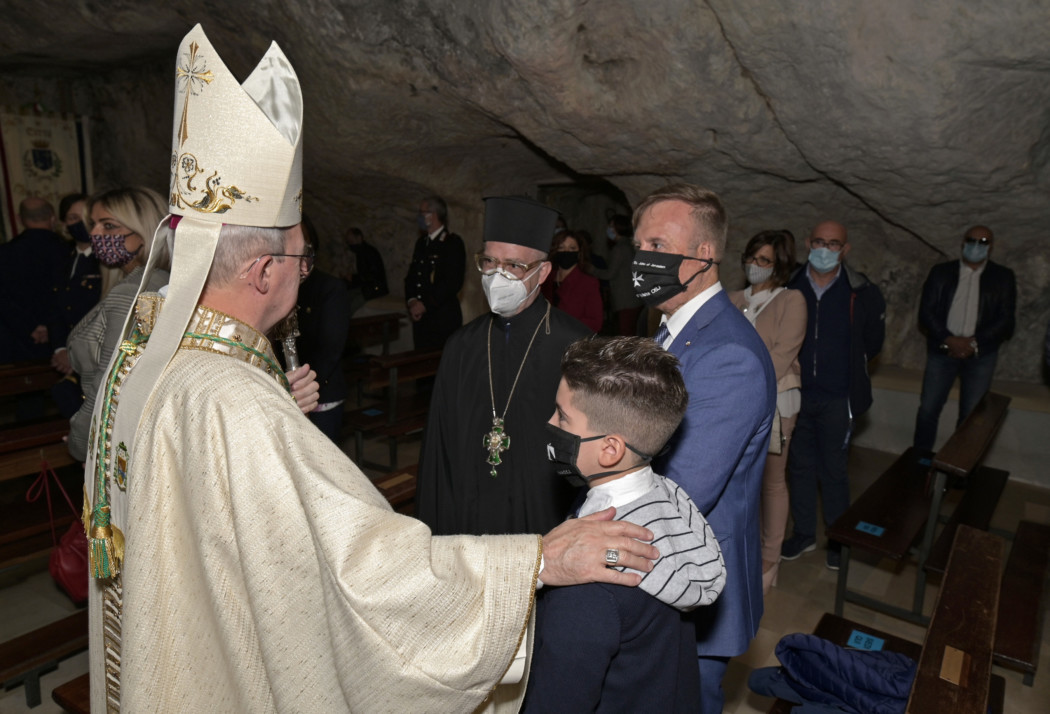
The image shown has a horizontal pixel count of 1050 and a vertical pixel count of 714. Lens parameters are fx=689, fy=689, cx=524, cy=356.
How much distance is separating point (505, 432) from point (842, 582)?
2.03 meters

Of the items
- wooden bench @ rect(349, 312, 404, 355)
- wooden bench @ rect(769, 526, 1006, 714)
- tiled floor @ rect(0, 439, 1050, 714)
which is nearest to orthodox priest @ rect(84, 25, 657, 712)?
wooden bench @ rect(769, 526, 1006, 714)

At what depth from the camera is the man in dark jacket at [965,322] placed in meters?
4.90

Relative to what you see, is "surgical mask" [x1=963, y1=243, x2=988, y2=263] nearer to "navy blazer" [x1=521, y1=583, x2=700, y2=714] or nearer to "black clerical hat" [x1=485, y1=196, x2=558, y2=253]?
"black clerical hat" [x1=485, y1=196, x2=558, y2=253]

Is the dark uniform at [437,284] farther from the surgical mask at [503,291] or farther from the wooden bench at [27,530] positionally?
the surgical mask at [503,291]

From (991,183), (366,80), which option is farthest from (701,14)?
(366,80)

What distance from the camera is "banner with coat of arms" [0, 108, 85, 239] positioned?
854 cm

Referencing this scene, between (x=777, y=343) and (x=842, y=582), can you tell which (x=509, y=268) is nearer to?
(x=777, y=343)

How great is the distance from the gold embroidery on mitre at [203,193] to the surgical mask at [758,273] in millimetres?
3035

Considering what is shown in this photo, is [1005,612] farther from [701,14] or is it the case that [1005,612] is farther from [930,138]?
[701,14]

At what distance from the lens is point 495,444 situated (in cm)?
247

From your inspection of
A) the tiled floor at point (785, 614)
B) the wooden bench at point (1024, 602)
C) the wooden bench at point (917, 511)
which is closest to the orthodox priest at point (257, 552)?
the tiled floor at point (785, 614)

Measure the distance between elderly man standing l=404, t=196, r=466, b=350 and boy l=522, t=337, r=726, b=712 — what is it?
194 inches

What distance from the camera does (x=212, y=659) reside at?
1336 mm

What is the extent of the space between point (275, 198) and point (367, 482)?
25.2 inches
